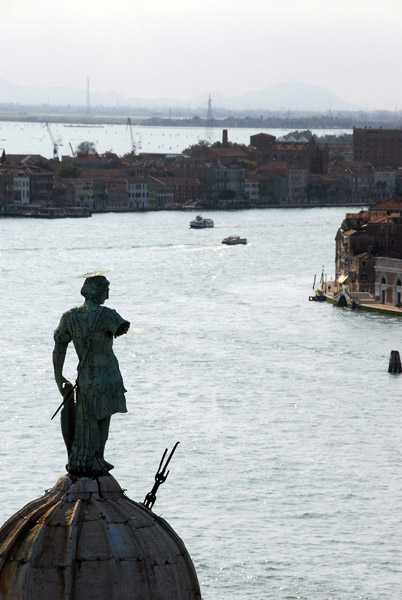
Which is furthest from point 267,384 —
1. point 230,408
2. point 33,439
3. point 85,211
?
point 85,211

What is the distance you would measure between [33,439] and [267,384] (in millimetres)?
9038

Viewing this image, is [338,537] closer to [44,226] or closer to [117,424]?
[117,424]

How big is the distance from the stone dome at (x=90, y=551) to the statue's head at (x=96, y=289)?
44 cm

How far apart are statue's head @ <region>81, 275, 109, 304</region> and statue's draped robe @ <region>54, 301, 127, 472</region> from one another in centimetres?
4

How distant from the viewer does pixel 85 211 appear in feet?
364

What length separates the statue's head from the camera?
12.7 ft

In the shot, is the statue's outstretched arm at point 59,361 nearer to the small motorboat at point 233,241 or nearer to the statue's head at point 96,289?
the statue's head at point 96,289

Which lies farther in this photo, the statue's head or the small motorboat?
the small motorboat

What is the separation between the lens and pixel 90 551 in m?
3.56

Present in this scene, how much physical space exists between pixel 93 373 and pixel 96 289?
0.68 feet

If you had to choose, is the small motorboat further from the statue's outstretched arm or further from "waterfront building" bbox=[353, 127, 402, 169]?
the statue's outstretched arm

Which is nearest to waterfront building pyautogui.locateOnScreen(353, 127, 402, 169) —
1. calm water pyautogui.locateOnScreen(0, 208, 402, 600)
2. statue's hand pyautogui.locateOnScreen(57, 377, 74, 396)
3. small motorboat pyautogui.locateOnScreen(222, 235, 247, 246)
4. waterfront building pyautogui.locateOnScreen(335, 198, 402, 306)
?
small motorboat pyautogui.locateOnScreen(222, 235, 247, 246)

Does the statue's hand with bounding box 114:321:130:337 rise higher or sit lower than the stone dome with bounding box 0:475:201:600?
higher

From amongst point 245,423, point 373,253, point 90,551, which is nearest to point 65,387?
point 90,551
